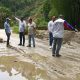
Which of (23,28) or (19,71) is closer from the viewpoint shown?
(19,71)

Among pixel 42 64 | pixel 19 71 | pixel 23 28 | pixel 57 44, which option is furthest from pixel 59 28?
pixel 23 28

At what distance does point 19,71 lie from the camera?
12211 mm

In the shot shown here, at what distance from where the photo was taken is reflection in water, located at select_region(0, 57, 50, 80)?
1108 centimetres

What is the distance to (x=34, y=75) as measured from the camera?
37.3 ft

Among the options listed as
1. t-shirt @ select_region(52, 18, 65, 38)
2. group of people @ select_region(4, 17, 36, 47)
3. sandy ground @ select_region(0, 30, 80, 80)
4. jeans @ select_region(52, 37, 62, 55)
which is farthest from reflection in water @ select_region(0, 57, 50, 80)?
group of people @ select_region(4, 17, 36, 47)

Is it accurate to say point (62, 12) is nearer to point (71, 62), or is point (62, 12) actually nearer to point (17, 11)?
point (71, 62)

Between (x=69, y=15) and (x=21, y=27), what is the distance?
601 cm

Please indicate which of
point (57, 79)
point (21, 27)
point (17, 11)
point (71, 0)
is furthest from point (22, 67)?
point (17, 11)

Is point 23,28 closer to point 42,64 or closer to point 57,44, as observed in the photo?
point 57,44

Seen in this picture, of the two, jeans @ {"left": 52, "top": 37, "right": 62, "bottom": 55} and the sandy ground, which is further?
jeans @ {"left": 52, "top": 37, "right": 62, "bottom": 55}

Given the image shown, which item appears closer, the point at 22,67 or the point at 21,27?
the point at 22,67

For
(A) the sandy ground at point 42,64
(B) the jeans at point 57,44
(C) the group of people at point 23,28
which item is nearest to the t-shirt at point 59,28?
(B) the jeans at point 57,44

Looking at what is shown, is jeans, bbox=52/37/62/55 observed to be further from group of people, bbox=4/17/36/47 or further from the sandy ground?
group of people, bbox=4/17/36/47

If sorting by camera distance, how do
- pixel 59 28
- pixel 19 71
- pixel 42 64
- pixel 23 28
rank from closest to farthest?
pixel 19 71 → pixel 42 64 → pixel 59 28 → pixel 23 28
